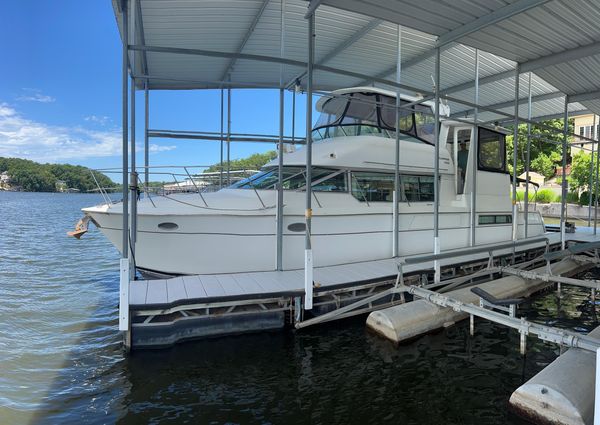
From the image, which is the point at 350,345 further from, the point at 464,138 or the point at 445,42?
the point at 464,138

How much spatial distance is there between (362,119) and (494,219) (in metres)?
4.26

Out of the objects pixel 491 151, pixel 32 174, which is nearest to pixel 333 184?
pixel 491 151

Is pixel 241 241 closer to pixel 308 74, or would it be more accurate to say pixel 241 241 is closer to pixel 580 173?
pixel 308 74

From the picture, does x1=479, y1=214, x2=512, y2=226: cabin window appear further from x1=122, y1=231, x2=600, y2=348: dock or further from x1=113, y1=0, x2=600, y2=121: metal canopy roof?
x1=113, y1=0, x2=600, y2=121: metal canopy roof

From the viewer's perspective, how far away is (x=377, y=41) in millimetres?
7805

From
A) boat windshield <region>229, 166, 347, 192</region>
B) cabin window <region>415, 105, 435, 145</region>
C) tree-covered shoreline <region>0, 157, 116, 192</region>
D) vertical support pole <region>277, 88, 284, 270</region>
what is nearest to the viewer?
vertical support pole <region>277, 88, 284, 270</region>

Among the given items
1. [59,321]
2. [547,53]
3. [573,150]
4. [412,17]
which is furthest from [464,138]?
[573,150]

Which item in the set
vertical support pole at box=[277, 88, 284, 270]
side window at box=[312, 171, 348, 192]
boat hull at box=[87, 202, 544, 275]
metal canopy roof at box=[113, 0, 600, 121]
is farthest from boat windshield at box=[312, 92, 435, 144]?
vertical support pole at box=[277, 88, 284, 270]

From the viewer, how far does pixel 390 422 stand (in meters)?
3.41

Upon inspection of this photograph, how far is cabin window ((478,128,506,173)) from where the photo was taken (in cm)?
895

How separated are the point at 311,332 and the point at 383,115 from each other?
4878 mm

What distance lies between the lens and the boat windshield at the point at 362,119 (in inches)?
311

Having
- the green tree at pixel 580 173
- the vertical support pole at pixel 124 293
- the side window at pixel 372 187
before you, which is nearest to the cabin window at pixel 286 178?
the side window at pixel 372 187

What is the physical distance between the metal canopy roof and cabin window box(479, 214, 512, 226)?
10.8ft
